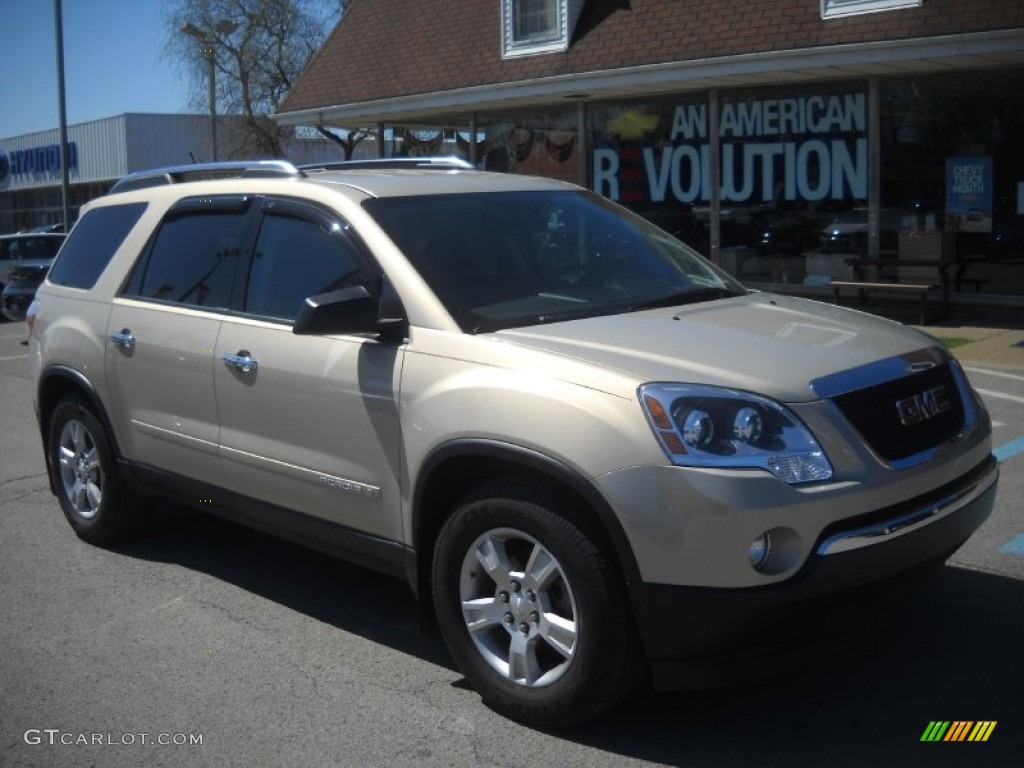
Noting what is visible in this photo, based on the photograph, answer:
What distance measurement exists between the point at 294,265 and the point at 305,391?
632 mm

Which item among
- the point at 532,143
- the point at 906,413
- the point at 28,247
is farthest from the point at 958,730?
the point at 28,247

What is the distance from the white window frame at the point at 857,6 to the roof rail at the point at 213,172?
9714 millimetres

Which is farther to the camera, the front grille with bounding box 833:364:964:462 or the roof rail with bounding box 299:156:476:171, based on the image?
the roof rail with bounding box 299:156:476:171

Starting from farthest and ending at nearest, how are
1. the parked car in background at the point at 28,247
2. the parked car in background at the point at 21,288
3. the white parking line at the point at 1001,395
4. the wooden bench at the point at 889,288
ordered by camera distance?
the parked car in background at the point at 28,247
the parked car in background at the point at 21,288
the wooden bench at the point at 889,288
the white parking line at the point at 1001,395

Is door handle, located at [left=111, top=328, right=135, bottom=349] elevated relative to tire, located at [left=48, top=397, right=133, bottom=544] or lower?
elevated

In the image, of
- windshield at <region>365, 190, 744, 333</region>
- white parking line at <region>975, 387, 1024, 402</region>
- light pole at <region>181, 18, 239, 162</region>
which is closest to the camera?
windshield at <region>365, 190, 744, 333</region>

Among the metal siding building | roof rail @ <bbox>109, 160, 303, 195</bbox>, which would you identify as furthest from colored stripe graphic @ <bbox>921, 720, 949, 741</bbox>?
the metal siding building

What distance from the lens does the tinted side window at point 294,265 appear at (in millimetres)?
4707

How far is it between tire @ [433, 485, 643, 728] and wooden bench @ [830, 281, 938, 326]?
443 inches

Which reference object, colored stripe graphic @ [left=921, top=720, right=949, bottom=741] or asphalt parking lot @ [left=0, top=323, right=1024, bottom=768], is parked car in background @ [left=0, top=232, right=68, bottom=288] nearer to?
asphalt parking lot @ [left=0, top=323, right=1024, bottom=768]

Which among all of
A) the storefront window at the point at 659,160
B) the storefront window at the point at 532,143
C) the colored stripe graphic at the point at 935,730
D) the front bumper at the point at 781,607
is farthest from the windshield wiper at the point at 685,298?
the storefront window at the point at 532,143

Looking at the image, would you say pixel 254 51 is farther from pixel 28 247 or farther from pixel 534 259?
pixel 534 259

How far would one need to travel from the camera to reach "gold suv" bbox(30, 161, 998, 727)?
11.6ft

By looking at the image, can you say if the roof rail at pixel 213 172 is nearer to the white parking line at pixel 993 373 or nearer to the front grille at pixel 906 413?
the front grille at pixel 906 413
